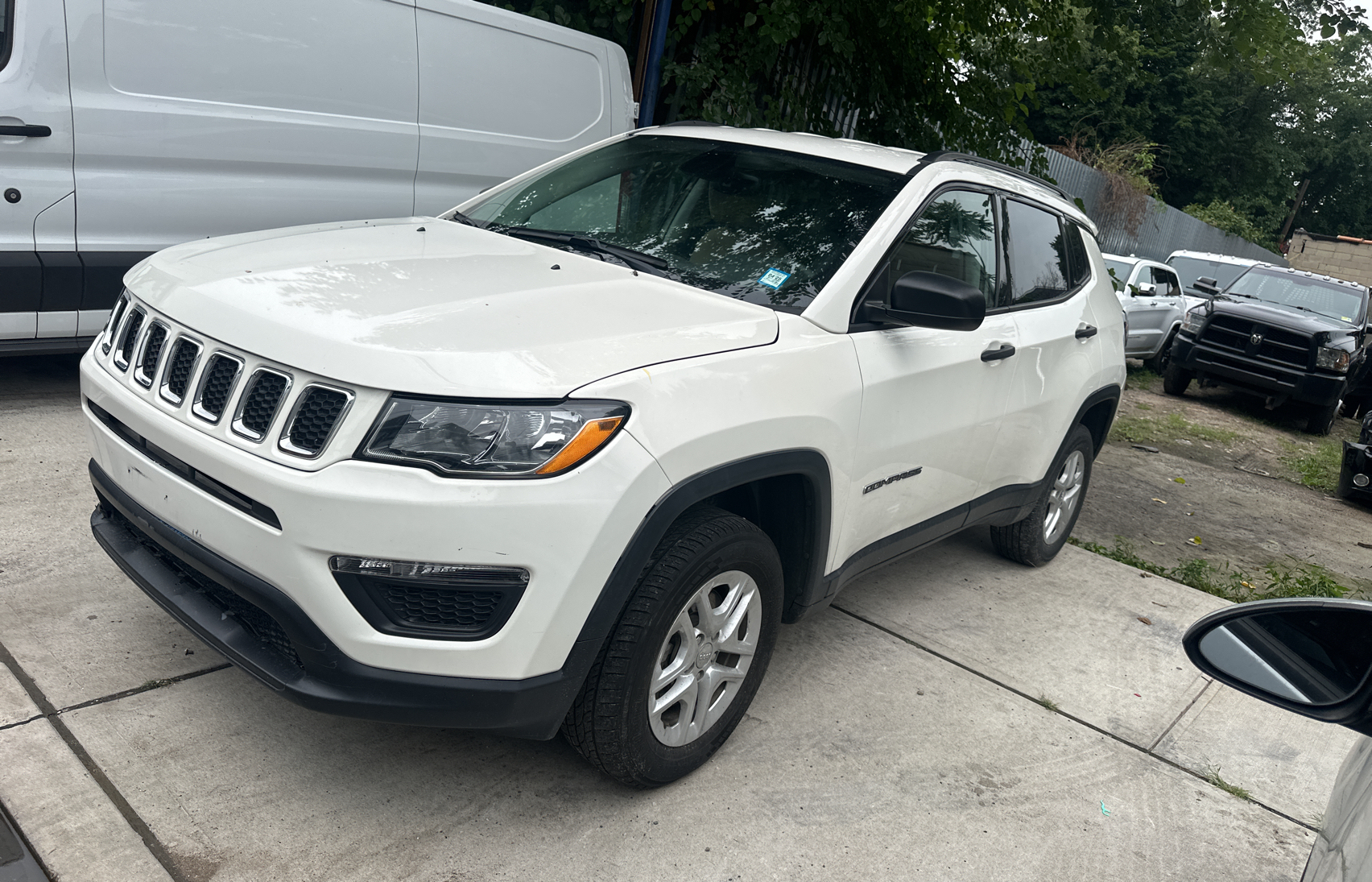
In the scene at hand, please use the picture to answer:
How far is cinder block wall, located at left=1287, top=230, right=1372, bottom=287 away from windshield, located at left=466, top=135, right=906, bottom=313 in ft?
137

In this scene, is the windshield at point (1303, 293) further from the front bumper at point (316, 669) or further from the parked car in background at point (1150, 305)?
the front bumper at point (316, 669)

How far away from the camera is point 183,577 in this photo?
271cm

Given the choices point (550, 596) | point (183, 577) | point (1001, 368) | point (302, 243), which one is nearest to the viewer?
point (550, 596)

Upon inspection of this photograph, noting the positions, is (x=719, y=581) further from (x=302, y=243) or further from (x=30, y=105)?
(x=30, y=105)

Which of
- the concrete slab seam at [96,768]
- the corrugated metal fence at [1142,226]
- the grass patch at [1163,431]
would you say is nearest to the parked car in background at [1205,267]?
the corrugated metal fence at [1142,226]

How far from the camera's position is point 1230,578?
6.07 m

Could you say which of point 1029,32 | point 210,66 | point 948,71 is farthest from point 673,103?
point 210,66

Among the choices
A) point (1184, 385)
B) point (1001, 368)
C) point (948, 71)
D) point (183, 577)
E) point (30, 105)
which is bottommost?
point (1184, 385)

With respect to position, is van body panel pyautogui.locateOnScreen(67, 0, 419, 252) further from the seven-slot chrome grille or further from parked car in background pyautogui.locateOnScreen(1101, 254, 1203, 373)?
parked car in background pyautogui.locateOnScreen(1101, 254, 1203, 373)

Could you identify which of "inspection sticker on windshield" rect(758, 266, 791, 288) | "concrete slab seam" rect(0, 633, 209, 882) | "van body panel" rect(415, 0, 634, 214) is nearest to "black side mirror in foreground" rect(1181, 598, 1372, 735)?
"inspection sticker on windshield" rect(758, 266, 791, 288)

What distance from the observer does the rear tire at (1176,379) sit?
13.5 metres

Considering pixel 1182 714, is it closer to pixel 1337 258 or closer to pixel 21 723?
pixel 21 723

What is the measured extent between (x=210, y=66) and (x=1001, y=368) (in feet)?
12.8

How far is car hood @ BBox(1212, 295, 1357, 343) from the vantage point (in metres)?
12.4
